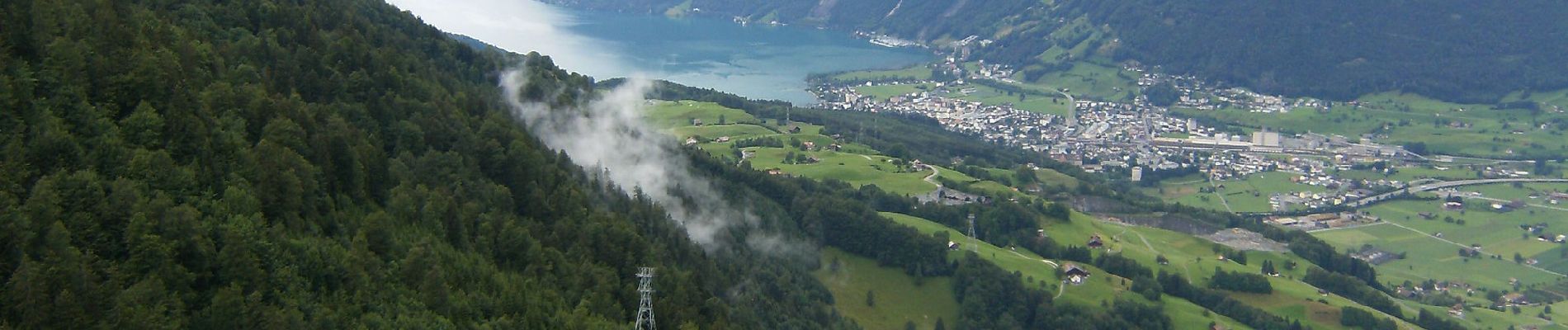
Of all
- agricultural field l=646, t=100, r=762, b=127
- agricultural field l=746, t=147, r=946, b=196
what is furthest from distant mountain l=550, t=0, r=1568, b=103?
agricultural field l=746, t=147, r=946, b=196

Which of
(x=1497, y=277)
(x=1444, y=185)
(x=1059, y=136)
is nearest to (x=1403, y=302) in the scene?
(x=1497, y=277)

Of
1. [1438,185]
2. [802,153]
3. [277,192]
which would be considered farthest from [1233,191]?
[277,192]

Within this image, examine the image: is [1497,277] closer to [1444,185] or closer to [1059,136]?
[1444,185]

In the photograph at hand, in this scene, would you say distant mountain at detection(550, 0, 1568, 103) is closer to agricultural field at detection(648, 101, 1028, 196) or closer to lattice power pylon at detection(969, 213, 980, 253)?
agricultural field at detection(648, 101, 1028, 196)

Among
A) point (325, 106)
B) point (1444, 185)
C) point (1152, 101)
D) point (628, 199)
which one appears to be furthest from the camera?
point (1152, 101)

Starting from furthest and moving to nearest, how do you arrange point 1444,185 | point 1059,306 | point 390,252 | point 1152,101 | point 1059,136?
point 1152,101, point 1059,136, point 1444,185, point 1059,306, point 390,252
